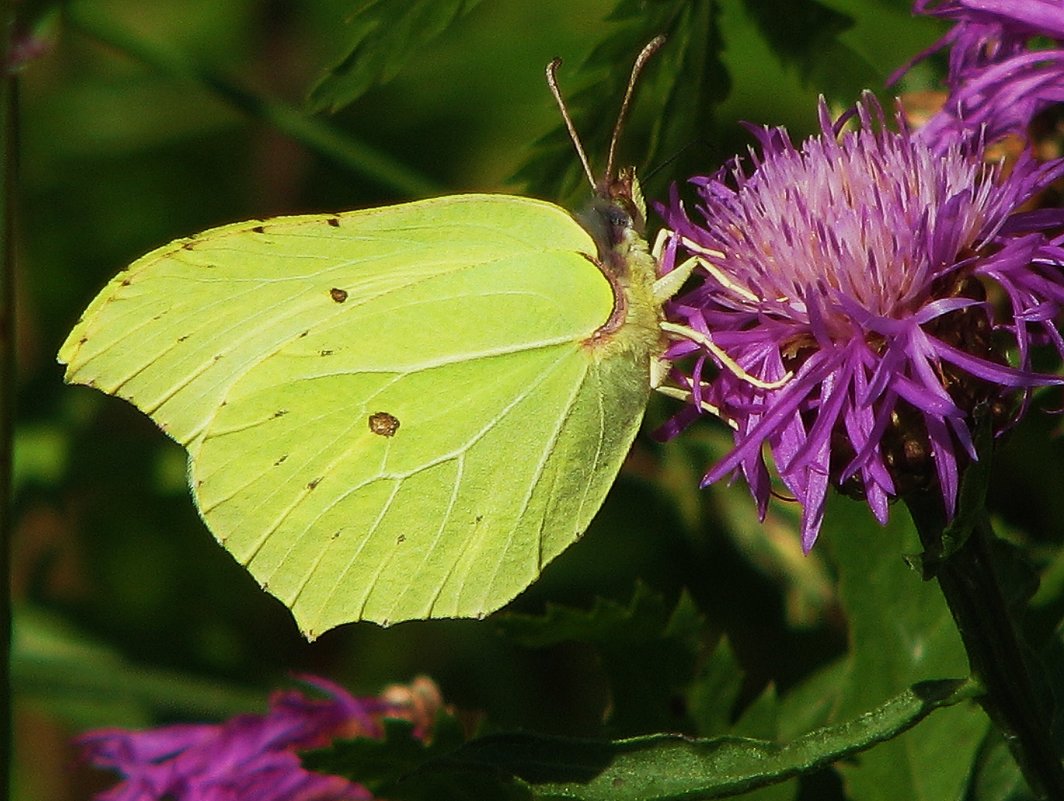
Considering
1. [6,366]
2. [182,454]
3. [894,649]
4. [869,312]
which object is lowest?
[182,454]

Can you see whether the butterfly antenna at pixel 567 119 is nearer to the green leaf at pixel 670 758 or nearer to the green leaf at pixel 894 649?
the green leaf at pixel 894 649

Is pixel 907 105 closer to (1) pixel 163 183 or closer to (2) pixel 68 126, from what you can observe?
(1) pixel 163 183

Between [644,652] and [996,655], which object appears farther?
[644,652]

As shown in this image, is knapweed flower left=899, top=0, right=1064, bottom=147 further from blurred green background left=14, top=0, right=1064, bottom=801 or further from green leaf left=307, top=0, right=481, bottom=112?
green leaf left=307, top=0, right=481, bottom=112

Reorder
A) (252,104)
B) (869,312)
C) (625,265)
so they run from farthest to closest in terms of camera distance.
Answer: (252,104)
(625,265)
(869,312)

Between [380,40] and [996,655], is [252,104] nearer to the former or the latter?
[380,40]

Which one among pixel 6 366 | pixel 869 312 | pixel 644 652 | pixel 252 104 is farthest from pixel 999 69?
pixel 252 104

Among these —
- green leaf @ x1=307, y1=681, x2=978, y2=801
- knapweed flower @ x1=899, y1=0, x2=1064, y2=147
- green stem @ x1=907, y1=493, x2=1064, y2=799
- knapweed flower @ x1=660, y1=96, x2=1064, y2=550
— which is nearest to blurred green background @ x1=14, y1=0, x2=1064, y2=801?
knapweed flower @ x1=899, y1=0, x2=1064, y2=147
